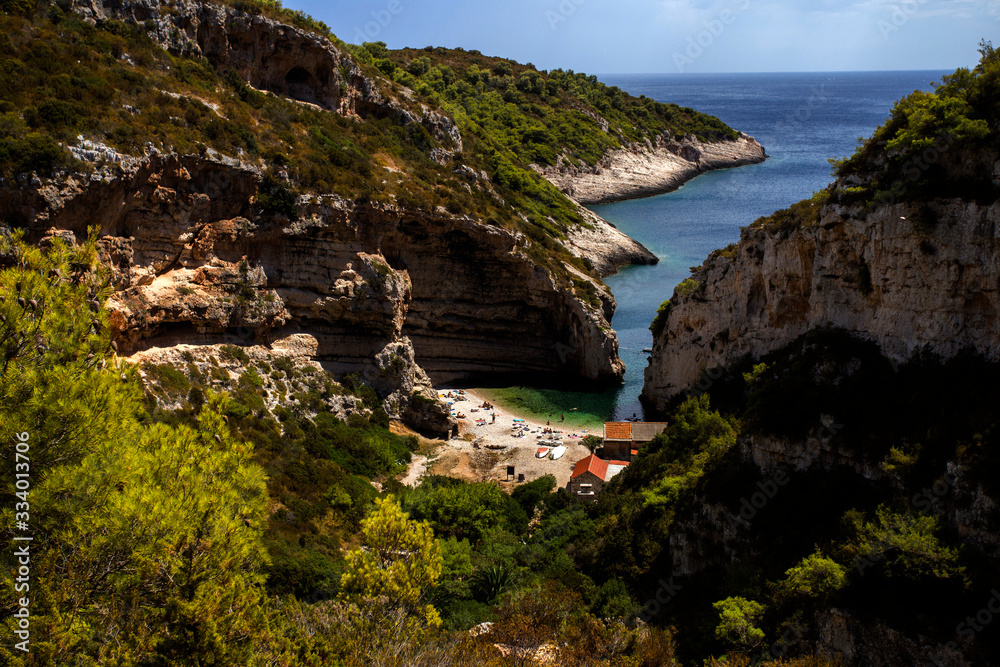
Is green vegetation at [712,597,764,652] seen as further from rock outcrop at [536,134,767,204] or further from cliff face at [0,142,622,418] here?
rock outcrop at [536,134,767,204]

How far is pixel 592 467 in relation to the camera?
34.8m

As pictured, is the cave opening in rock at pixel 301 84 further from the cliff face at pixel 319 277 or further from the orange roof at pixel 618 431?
the orange roof at pixel 618 431

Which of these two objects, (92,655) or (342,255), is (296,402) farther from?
(92,655)

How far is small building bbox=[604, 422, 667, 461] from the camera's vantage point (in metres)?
38.6

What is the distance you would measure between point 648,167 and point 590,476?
93.7 m

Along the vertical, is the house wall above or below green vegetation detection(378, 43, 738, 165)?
below

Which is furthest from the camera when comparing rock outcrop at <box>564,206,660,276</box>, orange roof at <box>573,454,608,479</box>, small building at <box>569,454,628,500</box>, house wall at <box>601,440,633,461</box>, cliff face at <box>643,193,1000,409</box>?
rock outcrop at <box>564,206,660,276</box>

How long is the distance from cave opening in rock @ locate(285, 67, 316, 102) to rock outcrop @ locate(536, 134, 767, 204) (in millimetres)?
52484

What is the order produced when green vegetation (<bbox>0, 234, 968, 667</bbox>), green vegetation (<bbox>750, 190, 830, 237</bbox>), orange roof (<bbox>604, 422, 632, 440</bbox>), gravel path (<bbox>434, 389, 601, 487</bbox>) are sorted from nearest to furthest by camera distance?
green vegetation (<bbox>0, 234, 968, 667</bbox>), green vegetation (<bbox>750, 190, 830, 237</bbox>), gravel path (<bbox>434, 389, 601, 487</bbox>), orange roof (<bbox>604, 422, 632, 440</bbox>)

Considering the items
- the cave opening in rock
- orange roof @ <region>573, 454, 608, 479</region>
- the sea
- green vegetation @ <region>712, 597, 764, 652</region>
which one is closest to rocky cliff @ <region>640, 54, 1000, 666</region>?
green vegetation @ <region>712, 597, 764, 652</region>

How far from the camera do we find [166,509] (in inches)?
419

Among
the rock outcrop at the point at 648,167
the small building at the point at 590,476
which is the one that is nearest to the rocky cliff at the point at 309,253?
the small building at the point at 590,476

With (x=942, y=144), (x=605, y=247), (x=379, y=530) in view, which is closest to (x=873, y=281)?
(x=942, y=144)

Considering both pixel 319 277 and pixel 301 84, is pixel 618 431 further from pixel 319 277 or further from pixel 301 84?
pixel 301 84
